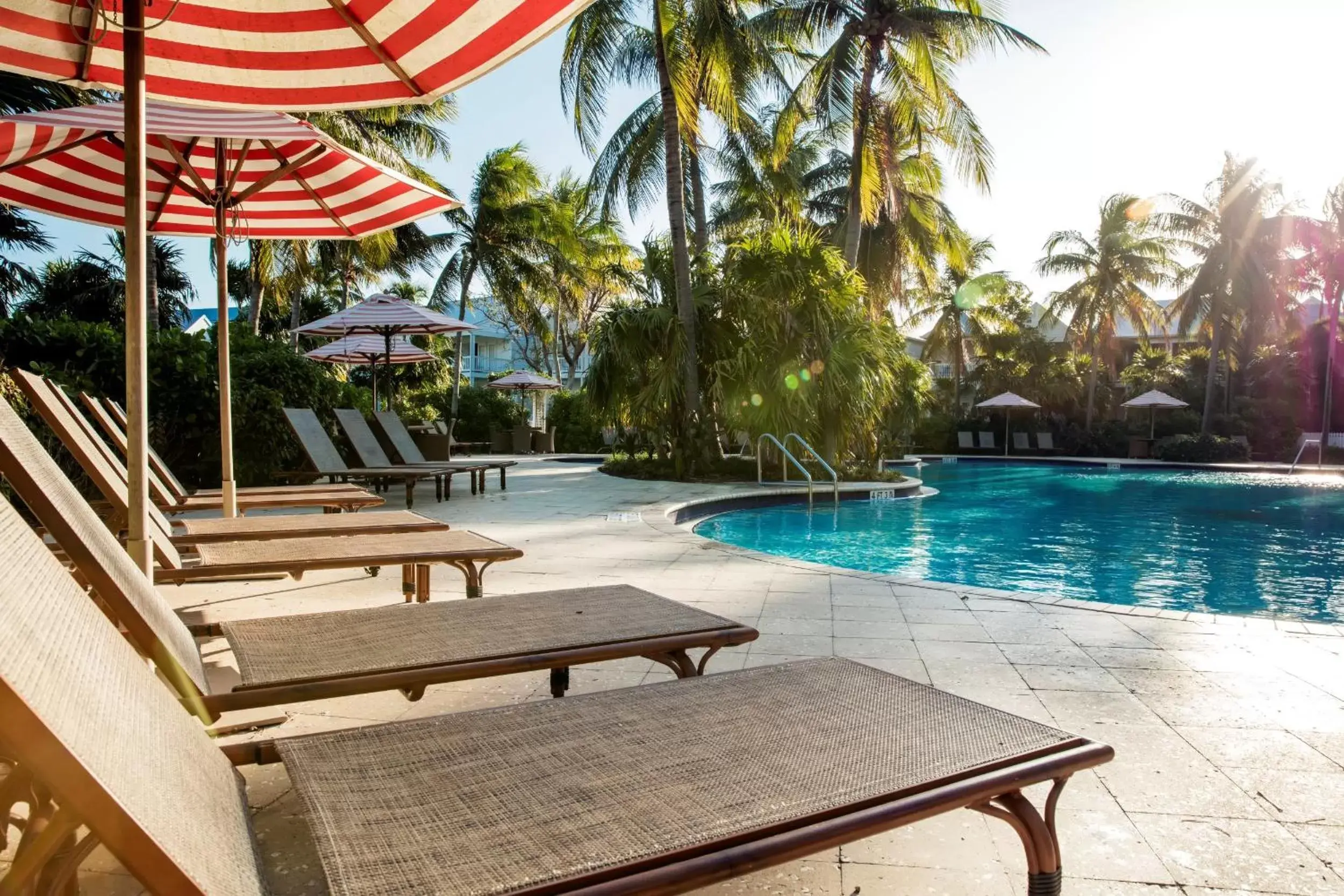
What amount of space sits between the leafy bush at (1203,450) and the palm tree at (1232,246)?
8.72ft

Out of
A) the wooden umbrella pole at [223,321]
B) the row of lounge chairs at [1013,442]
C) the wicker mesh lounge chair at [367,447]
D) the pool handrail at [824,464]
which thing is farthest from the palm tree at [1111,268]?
the wooden umbrella pole at [223,321]

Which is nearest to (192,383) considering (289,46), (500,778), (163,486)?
(163,486)

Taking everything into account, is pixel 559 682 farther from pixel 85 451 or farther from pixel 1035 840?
pixel 85 451

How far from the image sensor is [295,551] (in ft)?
10.4

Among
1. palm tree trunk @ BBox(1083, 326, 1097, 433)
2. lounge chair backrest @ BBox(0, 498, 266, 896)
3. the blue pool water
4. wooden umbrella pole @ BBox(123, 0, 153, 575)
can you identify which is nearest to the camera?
lounge chair backrest @ BBox(0, 498, 266, 896)

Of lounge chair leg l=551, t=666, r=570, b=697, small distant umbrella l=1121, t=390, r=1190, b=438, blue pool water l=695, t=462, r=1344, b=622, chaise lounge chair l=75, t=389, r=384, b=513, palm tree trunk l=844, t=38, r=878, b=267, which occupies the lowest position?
blue pool water l=695, t=462, r=1344, b=622

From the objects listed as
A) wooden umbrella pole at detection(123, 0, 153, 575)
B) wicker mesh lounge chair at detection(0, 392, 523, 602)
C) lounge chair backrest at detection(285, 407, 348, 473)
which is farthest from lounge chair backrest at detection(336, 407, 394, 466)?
wooden umbrella pole at detection(123, 0, 153, 575)

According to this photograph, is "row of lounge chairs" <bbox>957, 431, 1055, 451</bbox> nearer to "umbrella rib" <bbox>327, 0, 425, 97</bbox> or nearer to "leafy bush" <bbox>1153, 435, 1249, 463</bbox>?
"leafy bush" <bbox>1153, 435, 1249, 463</bbox>

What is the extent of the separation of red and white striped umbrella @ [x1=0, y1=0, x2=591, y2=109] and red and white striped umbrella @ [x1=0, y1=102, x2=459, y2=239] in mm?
322

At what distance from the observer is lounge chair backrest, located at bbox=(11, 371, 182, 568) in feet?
9.88

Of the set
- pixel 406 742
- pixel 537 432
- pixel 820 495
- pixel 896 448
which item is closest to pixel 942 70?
pixel 896 448

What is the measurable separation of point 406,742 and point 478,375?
2150 inches

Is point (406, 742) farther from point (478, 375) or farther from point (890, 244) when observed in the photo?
point (478, 375)

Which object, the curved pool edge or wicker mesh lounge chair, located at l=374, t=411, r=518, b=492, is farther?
wicker mesh lounge chair, located at l=374, t=411, r=518, b=492
